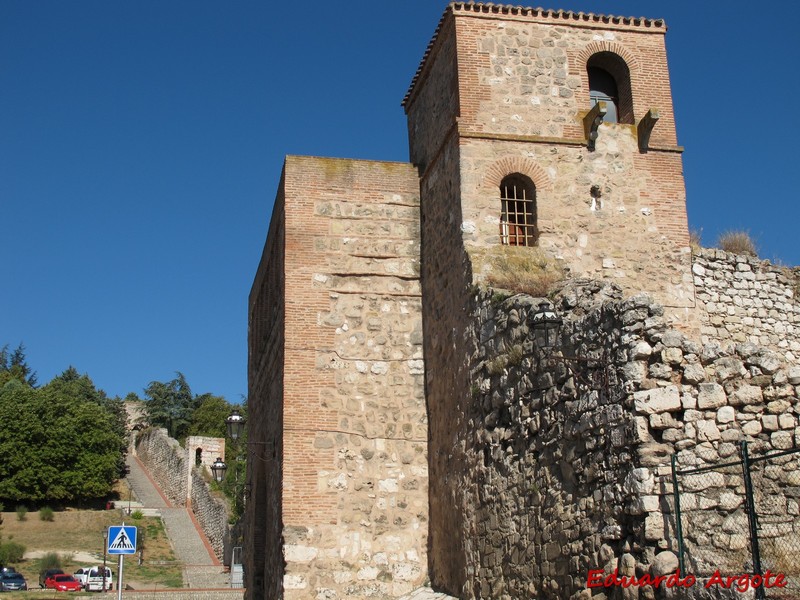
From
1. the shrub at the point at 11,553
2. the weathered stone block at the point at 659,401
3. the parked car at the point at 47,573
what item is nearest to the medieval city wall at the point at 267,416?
the weathered stone block at the point at 659,401

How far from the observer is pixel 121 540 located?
13719mm

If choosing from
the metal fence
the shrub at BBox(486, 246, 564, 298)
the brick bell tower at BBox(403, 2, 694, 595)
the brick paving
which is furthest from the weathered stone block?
the brick paving

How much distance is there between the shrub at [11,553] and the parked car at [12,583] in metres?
4.34

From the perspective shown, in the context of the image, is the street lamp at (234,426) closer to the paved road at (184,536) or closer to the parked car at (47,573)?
the paved road at (184,536)

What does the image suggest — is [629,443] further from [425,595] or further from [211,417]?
[211,417]

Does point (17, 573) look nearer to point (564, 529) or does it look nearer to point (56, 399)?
point (56, 399)

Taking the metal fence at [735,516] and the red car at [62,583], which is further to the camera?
the red car at [62,583]

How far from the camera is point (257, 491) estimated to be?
17.8 meters

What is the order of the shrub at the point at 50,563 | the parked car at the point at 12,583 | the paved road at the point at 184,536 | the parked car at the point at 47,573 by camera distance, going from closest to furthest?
the parked car at the point at 12,583
the parked car at the point at 47,573
the paved road at the point at 184,536
the shrub at the point at 50,563

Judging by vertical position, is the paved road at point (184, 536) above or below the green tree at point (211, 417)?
below

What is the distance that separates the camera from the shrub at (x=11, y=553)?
3681 centimetres

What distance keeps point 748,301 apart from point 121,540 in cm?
1066

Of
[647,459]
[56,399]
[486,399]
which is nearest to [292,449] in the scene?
[486,399]

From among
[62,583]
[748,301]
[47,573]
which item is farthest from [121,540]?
[47,573]
